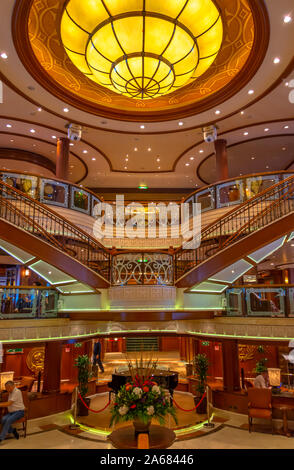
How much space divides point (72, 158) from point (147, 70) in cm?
749

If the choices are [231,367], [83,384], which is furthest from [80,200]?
[231,367]

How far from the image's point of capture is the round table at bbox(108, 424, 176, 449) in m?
4.46

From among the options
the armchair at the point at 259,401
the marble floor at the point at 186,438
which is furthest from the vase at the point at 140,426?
the armchair at the point at 259,401

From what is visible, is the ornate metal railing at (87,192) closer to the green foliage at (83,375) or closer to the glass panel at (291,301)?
the glass panel at (291,301)

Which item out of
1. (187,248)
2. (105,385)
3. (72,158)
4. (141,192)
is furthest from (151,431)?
(141,192)

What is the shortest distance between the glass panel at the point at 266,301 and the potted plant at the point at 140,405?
586cm

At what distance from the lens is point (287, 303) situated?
31.9 feet

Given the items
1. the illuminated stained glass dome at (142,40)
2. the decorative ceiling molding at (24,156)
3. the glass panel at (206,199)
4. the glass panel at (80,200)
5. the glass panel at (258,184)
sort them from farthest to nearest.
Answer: the decorative ceiling molding at (24,156)
the glass panel at (206,199)
the glass panel at (80,200)
the glass panel at (258,184)
the illuminated stained glass dome at (142,40)

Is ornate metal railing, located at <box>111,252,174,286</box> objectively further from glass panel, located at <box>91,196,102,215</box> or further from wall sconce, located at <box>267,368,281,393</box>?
wall sconce, located at <box>267,368,281,393</box>

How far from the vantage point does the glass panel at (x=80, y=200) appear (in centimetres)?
1195

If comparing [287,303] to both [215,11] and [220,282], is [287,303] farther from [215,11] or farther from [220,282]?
[215,11]

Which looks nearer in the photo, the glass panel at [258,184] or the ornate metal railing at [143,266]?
the ornate metal railing at [143,266]

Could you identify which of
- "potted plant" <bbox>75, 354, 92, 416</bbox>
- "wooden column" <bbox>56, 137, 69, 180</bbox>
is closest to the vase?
"potted plant" <bbox>75, 354, 92, 416</bbox>

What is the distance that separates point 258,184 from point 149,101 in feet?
16.4
